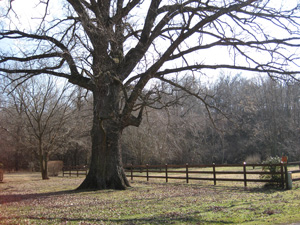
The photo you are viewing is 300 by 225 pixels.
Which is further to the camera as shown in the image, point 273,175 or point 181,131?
point 181,131

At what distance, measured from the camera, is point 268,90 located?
149ft

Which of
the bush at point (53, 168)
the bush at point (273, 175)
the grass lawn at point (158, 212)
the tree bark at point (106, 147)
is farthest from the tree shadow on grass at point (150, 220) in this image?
the bush at point (53, 168)

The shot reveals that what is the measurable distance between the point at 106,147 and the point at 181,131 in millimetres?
23770

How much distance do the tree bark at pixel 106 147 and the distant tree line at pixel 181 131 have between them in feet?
47.2

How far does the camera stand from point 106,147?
14.8 metres

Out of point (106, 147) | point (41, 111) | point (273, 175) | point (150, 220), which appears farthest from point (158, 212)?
point (41, 111)

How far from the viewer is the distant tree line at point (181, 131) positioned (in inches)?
1243

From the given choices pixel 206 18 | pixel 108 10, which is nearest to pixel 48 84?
pixel 108 10

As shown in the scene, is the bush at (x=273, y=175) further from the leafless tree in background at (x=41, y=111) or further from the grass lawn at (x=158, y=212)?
the leafless tree in background at (x=41, y=111)

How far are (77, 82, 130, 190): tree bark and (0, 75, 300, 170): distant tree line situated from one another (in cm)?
1437

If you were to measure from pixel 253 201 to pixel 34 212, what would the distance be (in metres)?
7.14

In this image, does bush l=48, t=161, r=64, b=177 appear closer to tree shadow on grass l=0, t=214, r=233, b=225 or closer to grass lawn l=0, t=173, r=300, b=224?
grass lawn l=0, t=173, r=300, b=224

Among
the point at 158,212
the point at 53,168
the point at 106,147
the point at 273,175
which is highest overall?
the point at 106,147

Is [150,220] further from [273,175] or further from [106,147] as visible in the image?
[273,175]
